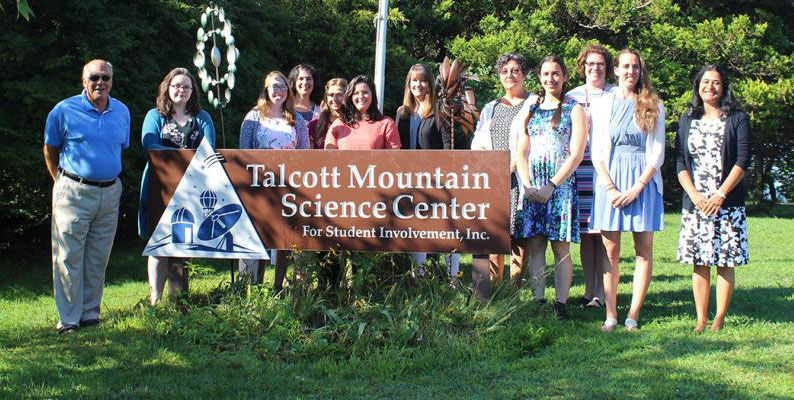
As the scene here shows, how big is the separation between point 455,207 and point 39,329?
11.1ft

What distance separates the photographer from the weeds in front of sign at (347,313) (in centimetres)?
545

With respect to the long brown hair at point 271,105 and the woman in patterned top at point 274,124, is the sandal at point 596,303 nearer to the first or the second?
the woman in patterned top at point 274,124

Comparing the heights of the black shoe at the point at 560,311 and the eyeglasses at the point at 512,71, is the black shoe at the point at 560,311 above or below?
below

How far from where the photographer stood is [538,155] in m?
6.25

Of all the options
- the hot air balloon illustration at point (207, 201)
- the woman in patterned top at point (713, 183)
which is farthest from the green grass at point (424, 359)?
the hot air balloon illustration at point (207, 201)

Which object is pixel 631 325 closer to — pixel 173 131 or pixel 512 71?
pixel 512 71

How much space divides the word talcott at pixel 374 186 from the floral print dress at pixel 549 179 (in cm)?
62

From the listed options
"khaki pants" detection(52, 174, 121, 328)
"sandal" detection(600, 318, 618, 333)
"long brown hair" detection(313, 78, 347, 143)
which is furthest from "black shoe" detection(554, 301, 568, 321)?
"khaki pants" detection(52, 174, 121, 328)

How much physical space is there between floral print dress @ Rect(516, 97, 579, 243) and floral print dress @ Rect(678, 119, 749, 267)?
0.85 metres

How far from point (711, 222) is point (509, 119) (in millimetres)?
1699

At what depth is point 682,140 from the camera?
5996mm

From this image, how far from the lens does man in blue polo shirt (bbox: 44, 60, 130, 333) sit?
614cm

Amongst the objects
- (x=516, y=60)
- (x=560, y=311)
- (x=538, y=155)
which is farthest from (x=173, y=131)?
(x=560, y=311)

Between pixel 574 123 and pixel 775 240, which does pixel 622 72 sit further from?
pixel 775 240
